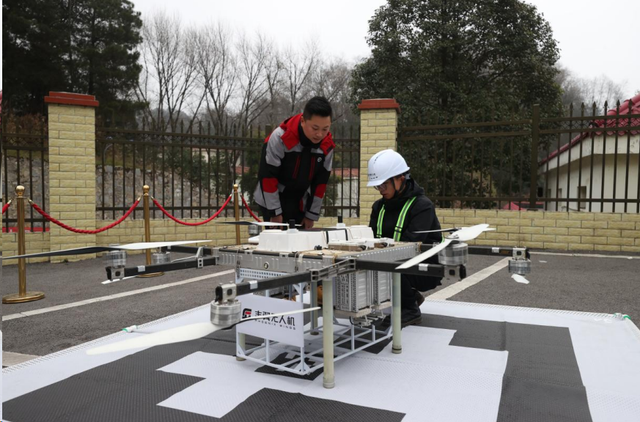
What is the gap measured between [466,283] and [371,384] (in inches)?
135

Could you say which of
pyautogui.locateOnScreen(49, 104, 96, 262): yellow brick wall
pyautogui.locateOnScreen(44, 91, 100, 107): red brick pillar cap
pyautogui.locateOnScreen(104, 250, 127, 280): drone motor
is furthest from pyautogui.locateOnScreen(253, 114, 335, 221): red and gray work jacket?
pyautogui.locateOnScreen(44, 91, 100, 107): red brick pillar cap

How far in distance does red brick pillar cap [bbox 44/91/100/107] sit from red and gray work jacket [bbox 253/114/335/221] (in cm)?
517

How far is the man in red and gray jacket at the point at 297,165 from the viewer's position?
3469 millimetres

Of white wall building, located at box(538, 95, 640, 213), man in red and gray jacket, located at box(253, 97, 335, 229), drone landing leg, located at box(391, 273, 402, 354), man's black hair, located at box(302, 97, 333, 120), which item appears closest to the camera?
drone landing leg, located at box(391, 273, 402, 354)

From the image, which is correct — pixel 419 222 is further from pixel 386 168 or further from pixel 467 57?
pixel 467 57

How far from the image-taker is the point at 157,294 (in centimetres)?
530

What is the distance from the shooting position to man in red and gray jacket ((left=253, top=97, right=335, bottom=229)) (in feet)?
11.4

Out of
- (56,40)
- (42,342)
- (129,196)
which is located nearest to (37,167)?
(129,196)

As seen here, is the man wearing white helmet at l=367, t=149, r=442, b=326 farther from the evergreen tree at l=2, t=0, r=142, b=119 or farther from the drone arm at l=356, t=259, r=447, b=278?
the evergreen tree at l=2, t=0, r=142, b=119

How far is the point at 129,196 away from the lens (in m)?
19.4

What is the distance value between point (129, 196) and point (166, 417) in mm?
18488

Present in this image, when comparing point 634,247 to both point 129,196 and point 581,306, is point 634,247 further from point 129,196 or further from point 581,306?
point 129,196

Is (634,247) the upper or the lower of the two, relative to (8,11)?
lower

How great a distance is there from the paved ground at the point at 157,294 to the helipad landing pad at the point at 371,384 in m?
0.63
